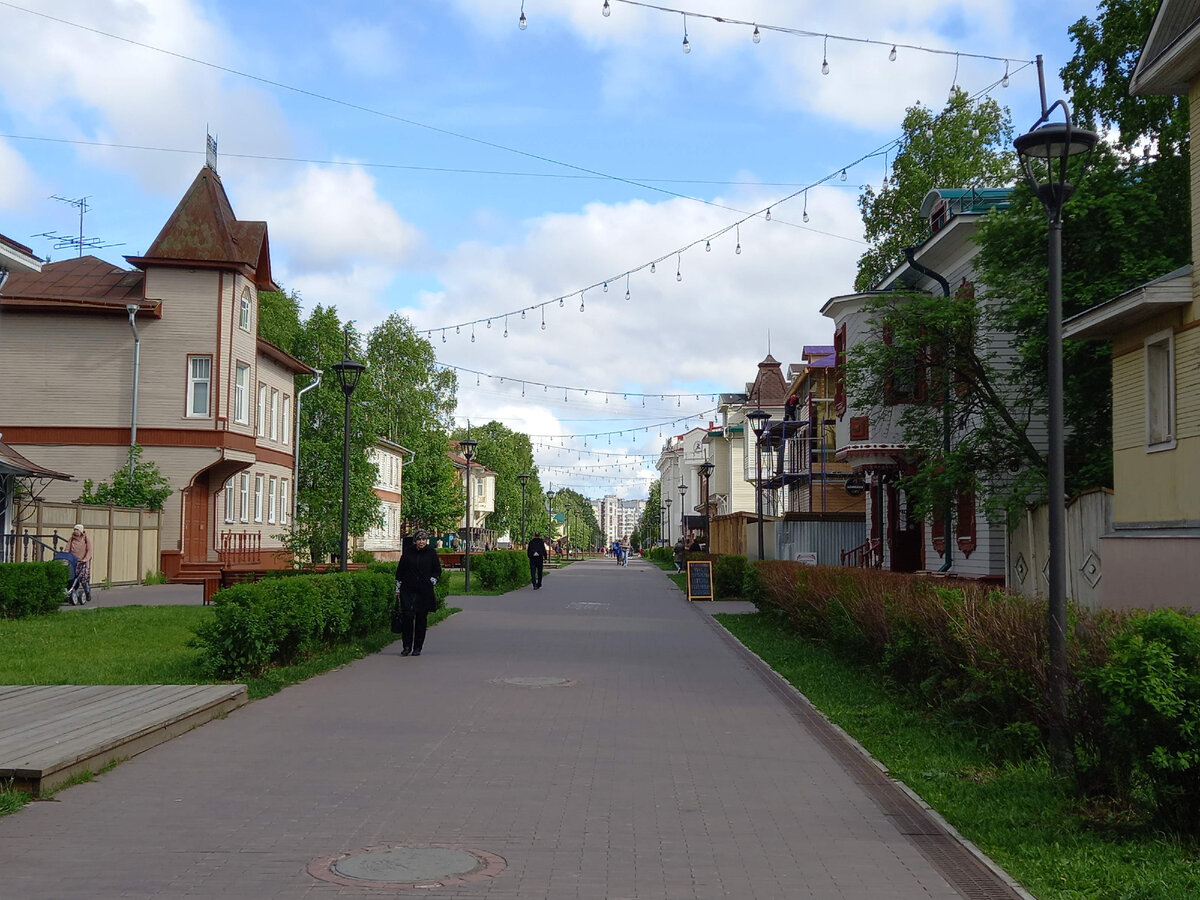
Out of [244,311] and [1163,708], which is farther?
[244,311]

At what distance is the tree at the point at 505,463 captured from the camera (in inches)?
4304

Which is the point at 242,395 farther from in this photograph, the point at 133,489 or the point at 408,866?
the point at 408,866

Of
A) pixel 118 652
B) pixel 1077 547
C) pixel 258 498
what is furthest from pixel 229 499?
pixel 1077 547

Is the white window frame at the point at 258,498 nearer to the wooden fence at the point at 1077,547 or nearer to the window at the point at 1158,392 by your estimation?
the wooden fence at the point at 1077,547

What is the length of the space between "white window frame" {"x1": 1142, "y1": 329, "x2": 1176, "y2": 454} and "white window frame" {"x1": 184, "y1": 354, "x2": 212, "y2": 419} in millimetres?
28486

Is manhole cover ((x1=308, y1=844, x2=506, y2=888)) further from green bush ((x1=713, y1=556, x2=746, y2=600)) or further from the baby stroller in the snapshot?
green bush ((x1=713, y1=556, x2=746, y2=600))

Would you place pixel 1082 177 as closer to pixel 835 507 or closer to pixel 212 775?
pixel 212 775

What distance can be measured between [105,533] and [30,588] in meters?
11.3

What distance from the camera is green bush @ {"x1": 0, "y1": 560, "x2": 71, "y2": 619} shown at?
21.3 meters

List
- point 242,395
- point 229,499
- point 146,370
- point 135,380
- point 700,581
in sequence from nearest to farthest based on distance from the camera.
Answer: point 700,581 < point 135,380 < point 146,370 < point 242,395 < point 229,499

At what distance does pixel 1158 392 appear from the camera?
15.6 meters

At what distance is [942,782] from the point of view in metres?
8.59

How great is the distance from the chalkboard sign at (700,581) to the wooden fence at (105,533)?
15.1m

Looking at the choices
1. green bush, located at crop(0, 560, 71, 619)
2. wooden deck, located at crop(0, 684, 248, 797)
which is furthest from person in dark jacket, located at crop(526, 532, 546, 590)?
wooden deck, located at crop(0, 684, 248, 797)
